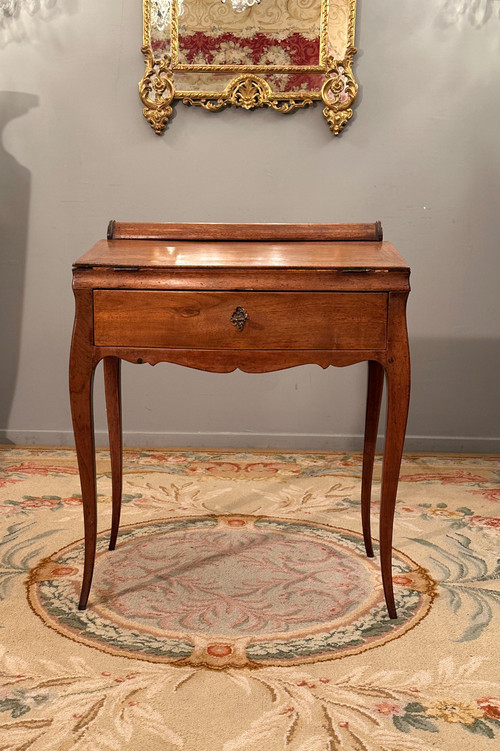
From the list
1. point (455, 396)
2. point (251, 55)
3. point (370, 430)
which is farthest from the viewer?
point (455, 396)

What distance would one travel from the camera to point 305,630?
2291 mm

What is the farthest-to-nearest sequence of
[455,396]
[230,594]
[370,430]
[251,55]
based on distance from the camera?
[455,396] < [251,55] < [370,430] < [230,594]

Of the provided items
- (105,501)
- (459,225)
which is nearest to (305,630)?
(105,501)

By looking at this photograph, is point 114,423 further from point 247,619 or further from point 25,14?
point 25,14

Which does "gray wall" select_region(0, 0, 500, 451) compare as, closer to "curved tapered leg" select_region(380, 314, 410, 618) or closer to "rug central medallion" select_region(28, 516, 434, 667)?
"rug central medallion" select_region(28, 516, 434, 667)

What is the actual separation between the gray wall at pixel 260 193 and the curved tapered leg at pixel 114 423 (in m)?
1.27

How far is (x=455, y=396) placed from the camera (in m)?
4.10

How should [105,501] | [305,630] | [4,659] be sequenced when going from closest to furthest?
[4,659], [305,630], [105,501]

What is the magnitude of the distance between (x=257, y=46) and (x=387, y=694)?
9.59ft

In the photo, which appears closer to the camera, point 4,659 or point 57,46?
point 4,659

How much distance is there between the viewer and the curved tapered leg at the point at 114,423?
9.02ft

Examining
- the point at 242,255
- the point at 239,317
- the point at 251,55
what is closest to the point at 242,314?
the point at 239,317

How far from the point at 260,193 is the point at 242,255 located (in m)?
1.72

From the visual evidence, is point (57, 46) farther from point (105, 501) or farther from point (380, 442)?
point (380, 442)
